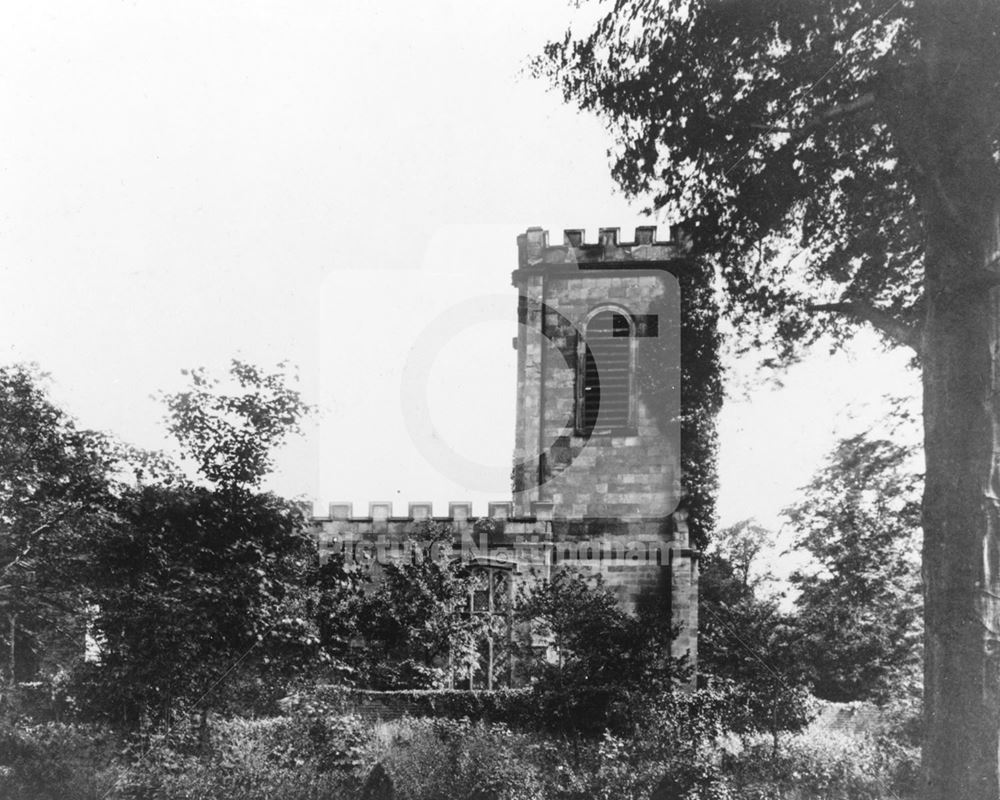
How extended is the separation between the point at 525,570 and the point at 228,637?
4477 millimetres

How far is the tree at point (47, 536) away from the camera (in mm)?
10383

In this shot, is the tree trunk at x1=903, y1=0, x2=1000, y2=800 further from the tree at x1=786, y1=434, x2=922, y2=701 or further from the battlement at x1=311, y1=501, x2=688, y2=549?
the battlement at x1=311, y1=501, x2=688, y2=549

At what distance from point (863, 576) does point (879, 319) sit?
3.35 m

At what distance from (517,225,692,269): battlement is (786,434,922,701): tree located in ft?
18.4

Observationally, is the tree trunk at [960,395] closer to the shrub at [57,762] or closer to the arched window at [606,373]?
the arched window at [606,373]

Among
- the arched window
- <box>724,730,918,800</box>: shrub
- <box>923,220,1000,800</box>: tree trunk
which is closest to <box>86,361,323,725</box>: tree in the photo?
<box>724,730,918,800</box>: shrub

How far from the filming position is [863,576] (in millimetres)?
10250

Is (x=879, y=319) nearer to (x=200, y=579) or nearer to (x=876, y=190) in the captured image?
(x=876, y=190)

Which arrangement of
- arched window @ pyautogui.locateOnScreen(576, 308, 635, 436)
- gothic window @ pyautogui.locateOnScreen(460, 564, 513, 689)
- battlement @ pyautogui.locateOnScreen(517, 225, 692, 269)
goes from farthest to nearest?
battlement @ pyautogui.locateOnScreen(517, 225, 692, 269), arched window @ pyautogui.locateOnScreen(576, 308, 635, 436), gothic window @ pyautogui.locateOnScreen(460, 564, 513, 689)

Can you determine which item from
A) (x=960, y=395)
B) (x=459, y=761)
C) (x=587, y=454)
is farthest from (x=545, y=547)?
(x=960, y=395)

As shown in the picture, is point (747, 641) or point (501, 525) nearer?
point (747, 641)

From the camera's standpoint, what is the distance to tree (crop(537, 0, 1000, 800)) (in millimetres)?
7363

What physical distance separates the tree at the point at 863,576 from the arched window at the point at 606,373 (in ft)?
14.7

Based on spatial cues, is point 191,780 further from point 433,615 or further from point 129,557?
point 433,615
